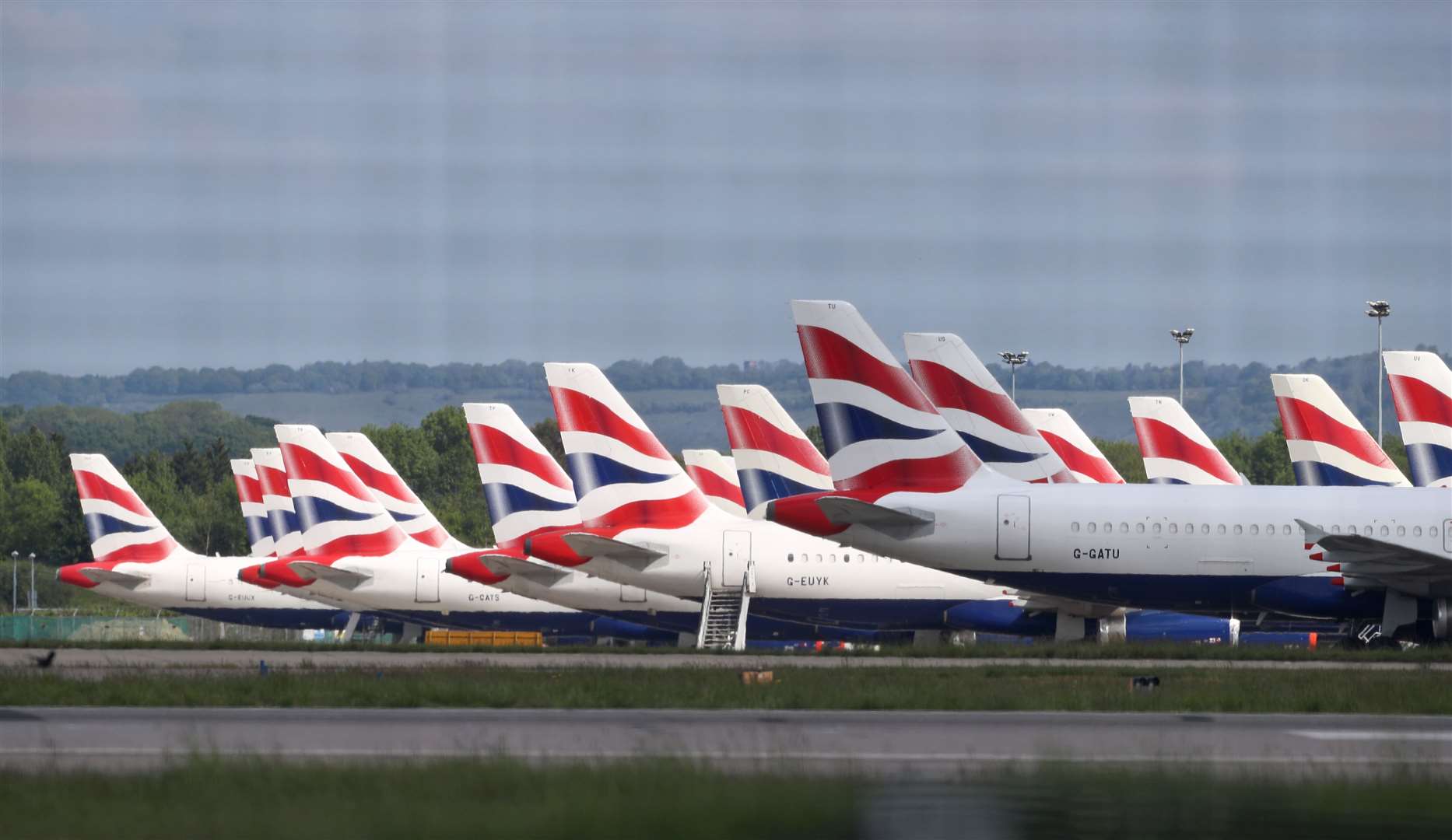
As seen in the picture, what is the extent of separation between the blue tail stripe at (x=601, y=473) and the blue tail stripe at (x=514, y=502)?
5763 millimetres

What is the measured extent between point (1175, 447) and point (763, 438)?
1388 cm

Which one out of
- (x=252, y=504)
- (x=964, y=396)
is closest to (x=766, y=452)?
(x=964, y=396)

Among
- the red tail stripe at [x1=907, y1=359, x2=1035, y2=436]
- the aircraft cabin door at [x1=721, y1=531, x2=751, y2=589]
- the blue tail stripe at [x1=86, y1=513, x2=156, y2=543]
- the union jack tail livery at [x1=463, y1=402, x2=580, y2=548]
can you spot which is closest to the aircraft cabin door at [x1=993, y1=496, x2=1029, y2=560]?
the red tail stripe at [x1=907, y1=359, x2=1035, y2=436]

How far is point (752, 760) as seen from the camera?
59.6 ft

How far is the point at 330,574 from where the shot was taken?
64750mm

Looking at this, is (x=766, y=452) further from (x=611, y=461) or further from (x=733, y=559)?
(x=611, y=461)

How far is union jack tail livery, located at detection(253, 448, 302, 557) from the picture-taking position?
7575 centimetres

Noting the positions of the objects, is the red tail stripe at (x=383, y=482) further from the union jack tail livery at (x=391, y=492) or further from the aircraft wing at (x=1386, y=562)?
the aircraft wing at (x=1386, y=562)

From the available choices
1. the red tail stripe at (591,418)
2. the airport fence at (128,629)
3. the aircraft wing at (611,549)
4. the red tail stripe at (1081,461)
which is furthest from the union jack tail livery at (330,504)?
the red tail stripe at (1081,461)

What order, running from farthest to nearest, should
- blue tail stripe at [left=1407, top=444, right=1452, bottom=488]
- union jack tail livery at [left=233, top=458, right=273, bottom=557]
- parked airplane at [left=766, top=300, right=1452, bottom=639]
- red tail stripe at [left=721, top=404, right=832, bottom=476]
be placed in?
union jack tail livery at [left=233, top=458, right=273, bottom=557]
red tail stripe at [left=721, top=404, right=832, bottom=476]
blue tail stripe at [left=1407, top=444, right=1452, bottom=488]
parked airplane at [left=766, top=300, right=1452, bottom=639]

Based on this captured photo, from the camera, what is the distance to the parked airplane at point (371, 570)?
214ft

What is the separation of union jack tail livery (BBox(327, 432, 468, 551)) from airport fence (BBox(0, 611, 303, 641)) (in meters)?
11.7

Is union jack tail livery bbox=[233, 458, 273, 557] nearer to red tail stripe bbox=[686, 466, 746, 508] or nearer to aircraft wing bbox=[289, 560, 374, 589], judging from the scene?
aircraft wing bbox=[289, 560, 374, 589]

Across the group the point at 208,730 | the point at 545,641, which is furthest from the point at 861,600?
the point at 208,730
